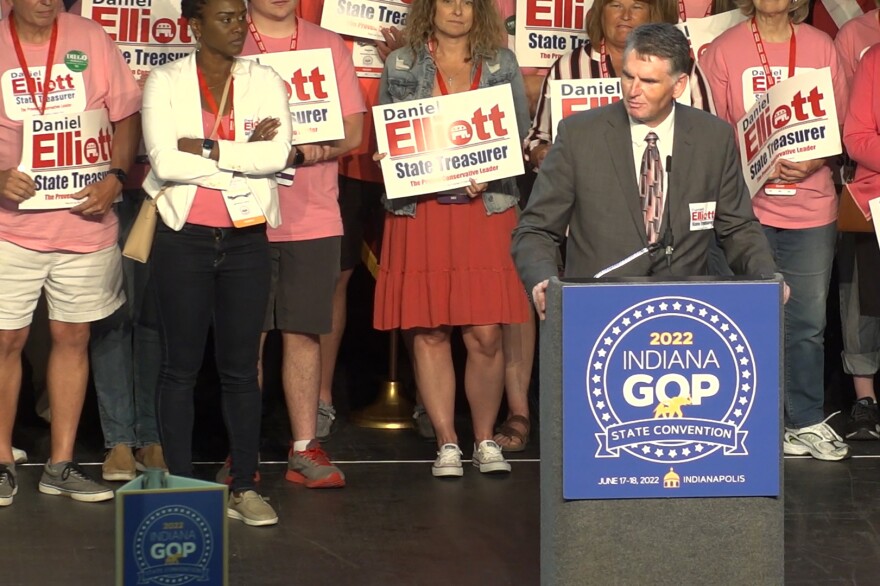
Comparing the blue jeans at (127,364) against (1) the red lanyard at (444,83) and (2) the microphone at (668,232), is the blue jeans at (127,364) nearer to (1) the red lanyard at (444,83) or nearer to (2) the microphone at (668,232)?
(1) the red lanyard at (444,83)

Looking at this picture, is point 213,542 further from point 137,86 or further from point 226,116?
point 137,86

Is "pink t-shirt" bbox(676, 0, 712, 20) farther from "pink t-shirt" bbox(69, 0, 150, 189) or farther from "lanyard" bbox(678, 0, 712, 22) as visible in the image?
"pink t-shirt" bbox(69, 0, 150, 189)

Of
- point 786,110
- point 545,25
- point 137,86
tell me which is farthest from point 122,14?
point 786,110

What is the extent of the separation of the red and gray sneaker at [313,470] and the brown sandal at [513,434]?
30.7 inches

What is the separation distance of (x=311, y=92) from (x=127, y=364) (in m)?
1.31

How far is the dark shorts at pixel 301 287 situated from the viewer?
621 cm

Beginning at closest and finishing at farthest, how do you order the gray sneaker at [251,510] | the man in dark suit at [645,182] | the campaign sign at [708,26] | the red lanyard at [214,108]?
the man in dark suit at [645,182] → the red lanyard at [214,108] → the gray sneaker at [251,510] → the campaign sign at [708,26]

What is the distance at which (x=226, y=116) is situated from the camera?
5547 mm

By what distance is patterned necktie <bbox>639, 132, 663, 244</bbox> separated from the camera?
446cm

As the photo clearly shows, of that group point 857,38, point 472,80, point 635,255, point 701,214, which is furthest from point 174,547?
point 857,38

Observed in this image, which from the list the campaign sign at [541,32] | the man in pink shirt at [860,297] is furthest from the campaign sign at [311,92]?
the man in pink shirt at [860,297]

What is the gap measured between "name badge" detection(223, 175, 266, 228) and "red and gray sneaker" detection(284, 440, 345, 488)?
1149 millimetres

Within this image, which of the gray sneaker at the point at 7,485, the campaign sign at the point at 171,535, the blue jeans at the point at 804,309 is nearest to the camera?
the campaign sign at the point at 171,535

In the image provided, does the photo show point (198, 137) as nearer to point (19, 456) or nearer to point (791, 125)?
point (19, 456)
